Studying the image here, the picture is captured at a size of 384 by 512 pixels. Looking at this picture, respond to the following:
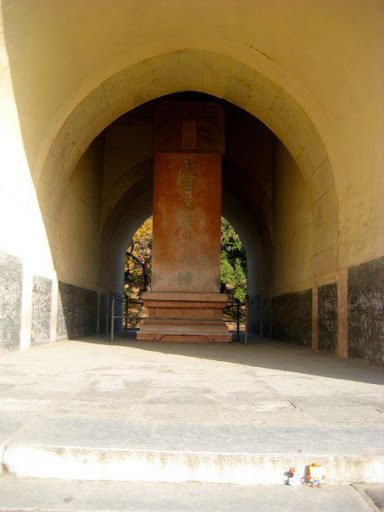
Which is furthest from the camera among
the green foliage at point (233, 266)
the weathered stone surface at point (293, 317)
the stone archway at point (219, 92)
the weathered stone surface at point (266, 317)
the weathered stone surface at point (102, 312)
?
the green foliage at point (233, 266)

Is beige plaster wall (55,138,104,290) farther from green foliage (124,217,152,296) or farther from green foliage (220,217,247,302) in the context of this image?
green foliage (124,217,152,296)

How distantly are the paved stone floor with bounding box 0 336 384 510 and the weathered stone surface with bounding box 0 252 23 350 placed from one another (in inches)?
52.5

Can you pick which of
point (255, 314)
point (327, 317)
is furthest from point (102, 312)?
point (327, 317)

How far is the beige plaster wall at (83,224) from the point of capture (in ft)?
26.6

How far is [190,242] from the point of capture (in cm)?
983

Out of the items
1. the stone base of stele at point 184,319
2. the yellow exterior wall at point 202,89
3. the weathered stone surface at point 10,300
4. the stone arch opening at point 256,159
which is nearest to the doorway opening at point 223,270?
the stone arch opening at point 256,159

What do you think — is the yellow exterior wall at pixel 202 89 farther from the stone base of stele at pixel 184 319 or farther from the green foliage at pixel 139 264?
the green foliage at pixel 139 264

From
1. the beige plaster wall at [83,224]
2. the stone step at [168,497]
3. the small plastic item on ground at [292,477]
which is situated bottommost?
the stone step at [168,497]

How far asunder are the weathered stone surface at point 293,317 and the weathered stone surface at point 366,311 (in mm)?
1900

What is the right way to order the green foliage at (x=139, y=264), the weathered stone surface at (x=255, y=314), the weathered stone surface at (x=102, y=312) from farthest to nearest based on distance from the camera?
the green foliage at (x=139, y=264) < the weathered stone surface at (x=255, y=314) < the weathered stone surface at (x=102, y=312)

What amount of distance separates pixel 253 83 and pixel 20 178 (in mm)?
3902

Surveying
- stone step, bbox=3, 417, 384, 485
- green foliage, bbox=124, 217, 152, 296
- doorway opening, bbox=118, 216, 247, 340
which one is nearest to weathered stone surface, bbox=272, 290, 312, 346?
stone step, bbox=3, 417, 384, 485

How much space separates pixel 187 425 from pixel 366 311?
140 inches

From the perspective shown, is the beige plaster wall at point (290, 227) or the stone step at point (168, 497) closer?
the stone step at point (168, 497)
